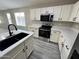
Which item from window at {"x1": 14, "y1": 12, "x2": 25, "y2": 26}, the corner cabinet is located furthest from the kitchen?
the corner cabinet

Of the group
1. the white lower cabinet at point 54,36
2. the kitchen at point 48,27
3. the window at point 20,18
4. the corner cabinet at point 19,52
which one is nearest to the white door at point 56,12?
the kitchen at point 48,27

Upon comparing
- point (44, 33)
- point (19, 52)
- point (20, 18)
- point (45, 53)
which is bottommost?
point (45, 53)

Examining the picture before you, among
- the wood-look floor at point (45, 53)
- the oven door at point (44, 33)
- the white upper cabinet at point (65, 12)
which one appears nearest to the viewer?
the wood-look floor at point (45, 53)

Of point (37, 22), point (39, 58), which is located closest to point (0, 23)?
point (37, 22)

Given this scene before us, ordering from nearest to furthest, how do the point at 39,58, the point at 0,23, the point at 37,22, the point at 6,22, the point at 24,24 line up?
the point at 39,58, the point at 37,22, the point at 24,24, the point at 6,22, the point at 0,23

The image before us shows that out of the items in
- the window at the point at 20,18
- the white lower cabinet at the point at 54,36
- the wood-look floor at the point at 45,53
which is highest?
the window at the point at 20,18

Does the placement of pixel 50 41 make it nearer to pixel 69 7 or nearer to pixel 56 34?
pixel 56 34

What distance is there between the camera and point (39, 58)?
1.79m

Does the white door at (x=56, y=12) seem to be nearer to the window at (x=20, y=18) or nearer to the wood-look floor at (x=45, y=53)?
the wood-look floor at (x=45, y=53)

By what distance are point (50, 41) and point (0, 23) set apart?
6.74 meters

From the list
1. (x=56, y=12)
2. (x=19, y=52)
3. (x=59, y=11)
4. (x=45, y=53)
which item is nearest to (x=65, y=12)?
(x=59, y=11)

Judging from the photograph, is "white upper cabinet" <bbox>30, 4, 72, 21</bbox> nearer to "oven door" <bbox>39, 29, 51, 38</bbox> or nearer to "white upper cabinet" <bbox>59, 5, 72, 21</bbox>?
"white upper cabinet" <bbox>59, 5, 72, 21</bbox>

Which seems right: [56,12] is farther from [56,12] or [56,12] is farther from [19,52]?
[19,52]

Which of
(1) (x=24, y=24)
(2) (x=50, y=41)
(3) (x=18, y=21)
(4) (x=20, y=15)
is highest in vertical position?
(4) (x=20, y=15)
